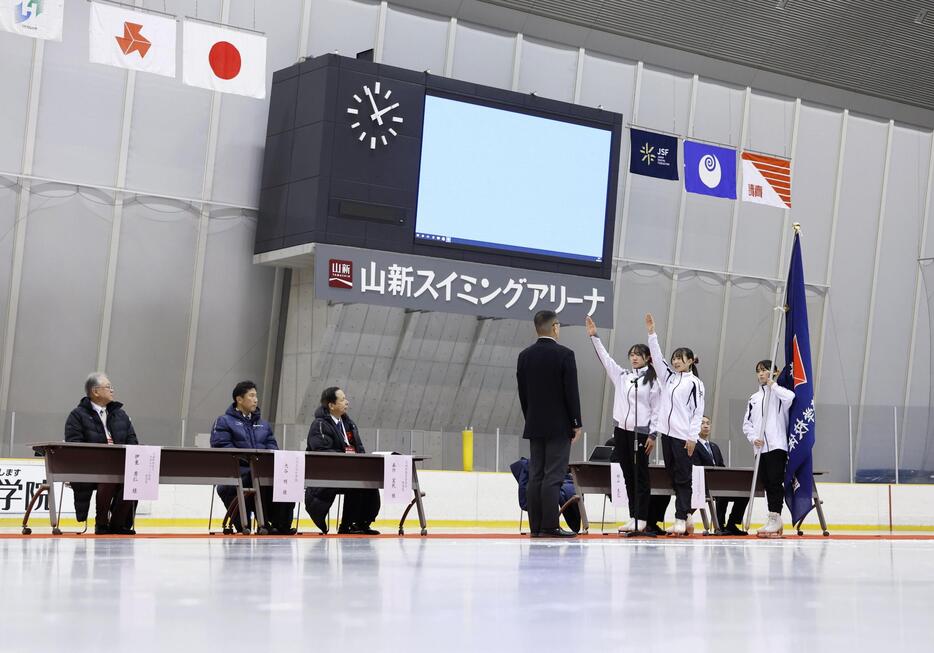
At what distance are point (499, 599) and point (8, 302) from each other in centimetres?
1401

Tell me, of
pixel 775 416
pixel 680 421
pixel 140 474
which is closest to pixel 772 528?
pixel 775 416

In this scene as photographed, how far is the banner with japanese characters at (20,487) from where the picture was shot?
1341 centimetres

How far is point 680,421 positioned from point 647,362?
0.60 m

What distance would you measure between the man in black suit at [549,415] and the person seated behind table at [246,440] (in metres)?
2.58

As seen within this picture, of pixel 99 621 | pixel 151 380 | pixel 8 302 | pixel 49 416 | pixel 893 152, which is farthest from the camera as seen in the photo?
pixel 893 152

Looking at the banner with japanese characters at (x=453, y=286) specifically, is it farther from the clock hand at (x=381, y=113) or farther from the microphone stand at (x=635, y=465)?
the microphone stand at (x=635, y=465)

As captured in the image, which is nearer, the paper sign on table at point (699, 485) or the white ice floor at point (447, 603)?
the white ice floor at point (447, 603)

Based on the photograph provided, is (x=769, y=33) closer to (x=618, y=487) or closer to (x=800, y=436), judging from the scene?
(x=800, y=436)

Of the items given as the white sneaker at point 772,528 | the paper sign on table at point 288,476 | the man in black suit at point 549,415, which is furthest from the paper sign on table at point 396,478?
the white sneaker at point 772,528

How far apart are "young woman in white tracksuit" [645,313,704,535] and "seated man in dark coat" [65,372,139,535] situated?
4.63 meters

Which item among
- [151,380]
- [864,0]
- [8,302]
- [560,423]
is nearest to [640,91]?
[864,0]

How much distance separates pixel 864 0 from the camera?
2070cm

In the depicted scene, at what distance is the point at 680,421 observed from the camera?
34.2 ft

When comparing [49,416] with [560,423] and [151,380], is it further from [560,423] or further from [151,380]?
[560,423]
